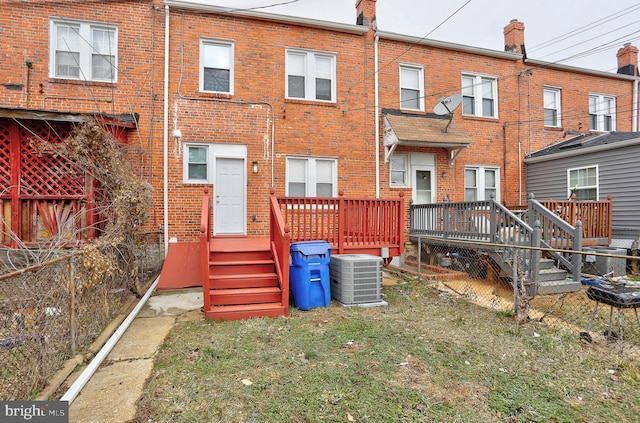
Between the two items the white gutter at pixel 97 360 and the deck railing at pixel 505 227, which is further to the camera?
the deck railing at pixel 505 227

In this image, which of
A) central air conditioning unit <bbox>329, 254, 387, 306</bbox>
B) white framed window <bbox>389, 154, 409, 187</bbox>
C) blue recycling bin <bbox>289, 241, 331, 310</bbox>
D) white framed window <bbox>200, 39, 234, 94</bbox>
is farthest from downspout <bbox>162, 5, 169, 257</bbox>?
white framed window <bbox>389, 154, 409, 187</bbox>

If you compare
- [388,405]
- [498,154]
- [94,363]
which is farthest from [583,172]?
[94,363]

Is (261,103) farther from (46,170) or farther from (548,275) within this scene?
(548,275)

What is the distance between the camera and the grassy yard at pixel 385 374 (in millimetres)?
2799

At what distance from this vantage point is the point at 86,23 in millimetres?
8312

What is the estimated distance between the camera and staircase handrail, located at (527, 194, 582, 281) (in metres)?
6.73

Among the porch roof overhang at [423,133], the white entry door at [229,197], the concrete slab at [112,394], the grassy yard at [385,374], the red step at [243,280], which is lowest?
the concrete slab at [112,394]

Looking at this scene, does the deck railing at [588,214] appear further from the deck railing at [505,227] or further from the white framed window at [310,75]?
the white framed window at [310,75]

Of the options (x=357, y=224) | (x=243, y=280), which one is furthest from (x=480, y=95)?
(x=243, y=280)

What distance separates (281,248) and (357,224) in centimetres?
205

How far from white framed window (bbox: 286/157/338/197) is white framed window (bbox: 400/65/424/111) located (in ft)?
10.4

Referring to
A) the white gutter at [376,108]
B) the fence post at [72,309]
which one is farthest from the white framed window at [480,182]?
the fence post at [72,309]

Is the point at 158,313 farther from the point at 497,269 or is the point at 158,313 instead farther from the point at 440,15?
the point at 440,15

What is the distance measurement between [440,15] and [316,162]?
5.32 meters
